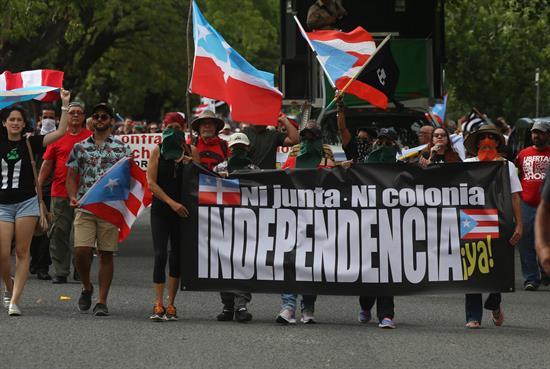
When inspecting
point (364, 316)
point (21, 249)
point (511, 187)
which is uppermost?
point (511, 187)

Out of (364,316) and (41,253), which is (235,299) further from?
(41,253)

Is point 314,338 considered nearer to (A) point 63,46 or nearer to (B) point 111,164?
(B) point 111,164

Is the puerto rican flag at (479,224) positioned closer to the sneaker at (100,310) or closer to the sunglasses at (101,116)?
the sneaker at (100,310)

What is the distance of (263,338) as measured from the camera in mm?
10297

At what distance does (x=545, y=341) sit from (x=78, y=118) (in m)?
5.88

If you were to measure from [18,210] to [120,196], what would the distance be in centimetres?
93

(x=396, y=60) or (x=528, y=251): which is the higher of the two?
(x=396, y=60)

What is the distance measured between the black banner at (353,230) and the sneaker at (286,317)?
24cm

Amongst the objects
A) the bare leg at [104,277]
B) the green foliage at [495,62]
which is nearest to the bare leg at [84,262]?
the bare leg at [104,277]

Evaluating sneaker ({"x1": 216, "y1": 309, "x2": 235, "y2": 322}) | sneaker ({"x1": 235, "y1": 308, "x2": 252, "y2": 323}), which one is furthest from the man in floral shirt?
sneaker ({"x1": 235, "y1": 308, "x2": 252, "y2": 323})

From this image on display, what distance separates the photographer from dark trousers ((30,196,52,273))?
49.6 feet

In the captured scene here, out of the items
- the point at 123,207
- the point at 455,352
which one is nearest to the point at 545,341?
the point at 455,352

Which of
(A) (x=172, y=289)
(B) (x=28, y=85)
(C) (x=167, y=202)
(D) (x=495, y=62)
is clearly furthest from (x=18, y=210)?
(D) (x=495, y=62)

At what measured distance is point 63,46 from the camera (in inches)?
1521
